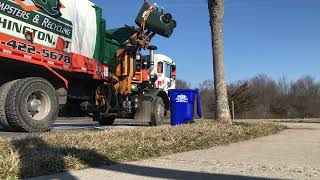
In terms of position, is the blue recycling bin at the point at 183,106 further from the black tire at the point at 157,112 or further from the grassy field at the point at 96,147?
the grassy field at the point at 96,147

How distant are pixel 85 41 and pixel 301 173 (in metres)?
8.84

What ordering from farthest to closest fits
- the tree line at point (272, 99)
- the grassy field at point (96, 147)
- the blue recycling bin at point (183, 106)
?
1. the tree line at point (272, 99)
2. the blue recycling bin at point (183, 106)
3. the grassy field at point (96, 147)

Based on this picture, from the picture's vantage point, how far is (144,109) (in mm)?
16844

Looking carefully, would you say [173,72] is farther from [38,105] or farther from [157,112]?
[38,105]

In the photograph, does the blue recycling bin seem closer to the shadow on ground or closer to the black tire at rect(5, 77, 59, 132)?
the black tire at rect(5, 77, 59, 132)

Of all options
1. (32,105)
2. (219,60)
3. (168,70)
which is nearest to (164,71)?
(168,70)

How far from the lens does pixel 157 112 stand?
685 inches

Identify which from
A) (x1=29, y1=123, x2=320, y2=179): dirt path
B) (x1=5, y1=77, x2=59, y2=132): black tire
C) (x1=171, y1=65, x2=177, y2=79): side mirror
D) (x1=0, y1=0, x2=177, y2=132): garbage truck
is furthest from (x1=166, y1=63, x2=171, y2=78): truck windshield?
(x1=29, y1=123, x2=320, y2=179): dirt path

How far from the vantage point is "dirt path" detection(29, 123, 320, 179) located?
6.57 m

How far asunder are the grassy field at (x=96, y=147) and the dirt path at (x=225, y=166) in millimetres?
331

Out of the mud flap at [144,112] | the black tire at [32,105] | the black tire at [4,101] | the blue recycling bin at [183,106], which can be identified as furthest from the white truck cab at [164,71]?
the black tire at [4,101]

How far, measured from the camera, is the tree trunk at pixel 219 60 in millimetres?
14031

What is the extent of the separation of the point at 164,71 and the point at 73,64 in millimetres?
7425

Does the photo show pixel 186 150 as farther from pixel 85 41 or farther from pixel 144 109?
pixel 144 109
